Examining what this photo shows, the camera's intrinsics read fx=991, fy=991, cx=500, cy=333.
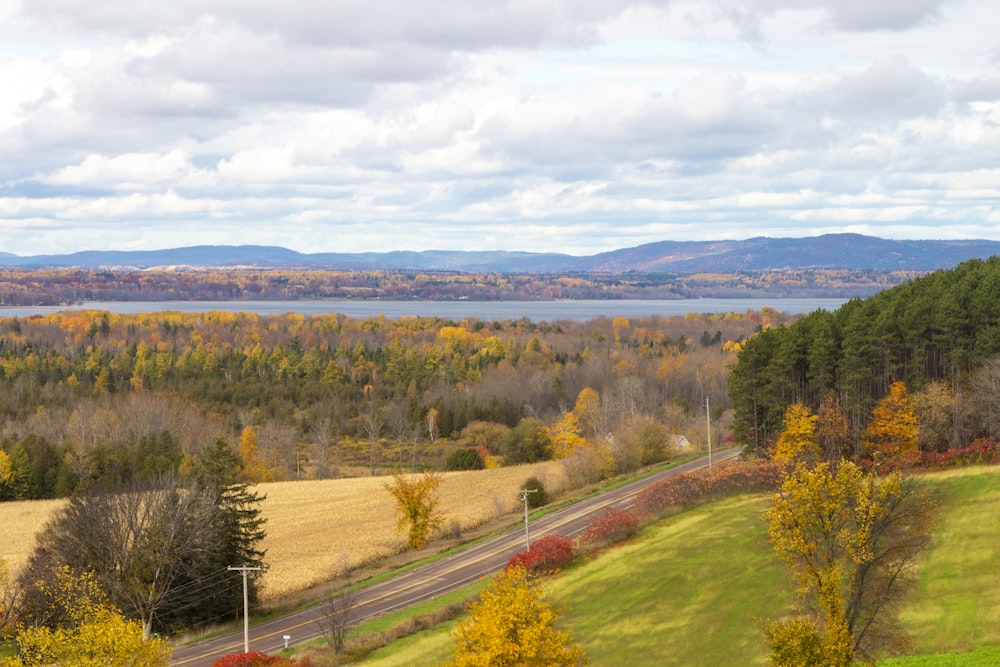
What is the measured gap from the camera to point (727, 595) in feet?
139

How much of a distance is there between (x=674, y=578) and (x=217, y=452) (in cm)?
2780

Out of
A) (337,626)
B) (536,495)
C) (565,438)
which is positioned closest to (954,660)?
(337,626)

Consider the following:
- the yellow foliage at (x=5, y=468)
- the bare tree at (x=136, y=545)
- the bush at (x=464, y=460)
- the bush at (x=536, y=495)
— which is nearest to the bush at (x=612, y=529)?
the bush at (x=536, y=495)

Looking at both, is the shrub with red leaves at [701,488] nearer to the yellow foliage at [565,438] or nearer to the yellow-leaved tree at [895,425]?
the yellow-leaved tree at [895,425]

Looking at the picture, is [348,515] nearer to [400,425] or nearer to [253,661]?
[253,661]

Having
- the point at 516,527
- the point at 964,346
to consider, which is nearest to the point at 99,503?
the point at 516,527

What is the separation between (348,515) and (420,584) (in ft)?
81.2

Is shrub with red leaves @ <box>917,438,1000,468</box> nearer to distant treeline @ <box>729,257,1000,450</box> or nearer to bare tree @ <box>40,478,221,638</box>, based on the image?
distant treeline @ <box>729,257,1000,450</box>

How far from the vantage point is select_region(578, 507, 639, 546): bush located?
55812mm

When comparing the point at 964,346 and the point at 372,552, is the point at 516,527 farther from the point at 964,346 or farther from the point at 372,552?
the point at 964,346

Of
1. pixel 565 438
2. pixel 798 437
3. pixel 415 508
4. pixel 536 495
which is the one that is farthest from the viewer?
pixel 565 438

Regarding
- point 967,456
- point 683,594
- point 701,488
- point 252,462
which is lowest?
point 252,462

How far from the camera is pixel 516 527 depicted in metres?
67.6

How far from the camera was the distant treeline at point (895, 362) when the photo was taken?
6172 cm
